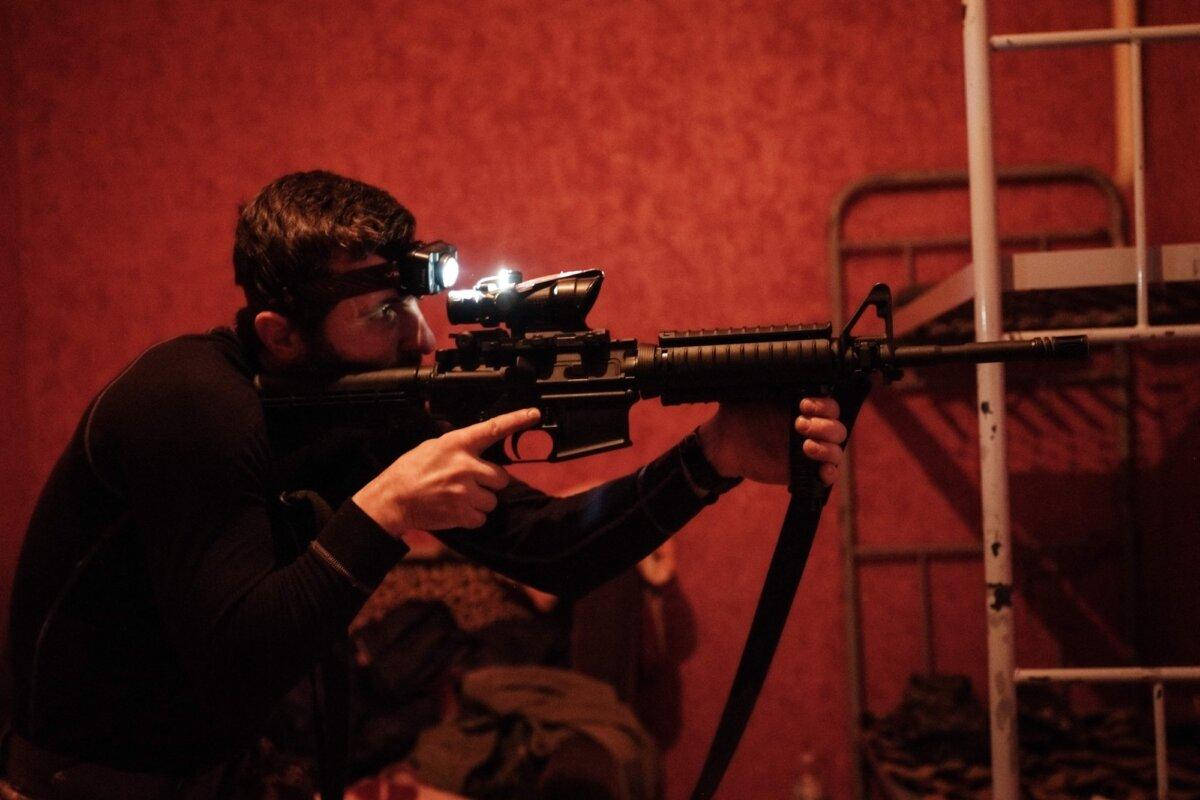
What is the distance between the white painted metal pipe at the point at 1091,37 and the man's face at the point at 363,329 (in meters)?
0.90

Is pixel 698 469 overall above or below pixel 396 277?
below

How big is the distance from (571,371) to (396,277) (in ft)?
0.85

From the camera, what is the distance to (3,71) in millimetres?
2082

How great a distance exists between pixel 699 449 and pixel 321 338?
50cm

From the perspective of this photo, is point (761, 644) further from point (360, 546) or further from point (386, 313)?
point (386, 313)

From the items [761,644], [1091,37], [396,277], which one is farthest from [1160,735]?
[396,277]

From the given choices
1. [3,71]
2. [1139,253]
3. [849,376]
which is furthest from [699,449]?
[3,71]

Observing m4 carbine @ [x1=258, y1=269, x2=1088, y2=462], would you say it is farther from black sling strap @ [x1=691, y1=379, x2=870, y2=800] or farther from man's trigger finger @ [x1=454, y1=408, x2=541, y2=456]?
black sling strap @ [x1=691, y1=379, x2=870, y2=800]

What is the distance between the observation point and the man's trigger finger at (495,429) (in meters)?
0.88

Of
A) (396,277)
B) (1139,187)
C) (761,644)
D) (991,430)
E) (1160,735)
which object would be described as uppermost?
(1139,187)

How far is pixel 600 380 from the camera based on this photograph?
93 centimetres

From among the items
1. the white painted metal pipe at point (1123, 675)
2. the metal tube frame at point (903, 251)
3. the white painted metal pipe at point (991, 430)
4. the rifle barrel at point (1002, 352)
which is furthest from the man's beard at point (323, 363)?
the metal tube frame at point (903, 251)

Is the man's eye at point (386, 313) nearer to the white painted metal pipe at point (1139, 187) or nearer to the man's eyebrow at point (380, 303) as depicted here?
the man's eyebrow at point (380, 303)

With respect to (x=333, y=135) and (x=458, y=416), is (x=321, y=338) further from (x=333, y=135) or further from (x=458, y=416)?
(x=333, y=135)
